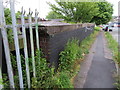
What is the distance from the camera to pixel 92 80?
256 cm

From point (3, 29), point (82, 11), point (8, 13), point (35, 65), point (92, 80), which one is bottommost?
point (92, 80)

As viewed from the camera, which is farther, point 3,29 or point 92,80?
point 92,80

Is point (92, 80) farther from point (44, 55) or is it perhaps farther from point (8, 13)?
point (8, 13)

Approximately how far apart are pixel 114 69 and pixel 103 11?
15504 mm

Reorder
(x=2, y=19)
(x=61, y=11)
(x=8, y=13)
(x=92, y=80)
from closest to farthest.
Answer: (x=2, y=19) < (x=8, y=13) < (x=92, y=80) < (x=61, y=11)

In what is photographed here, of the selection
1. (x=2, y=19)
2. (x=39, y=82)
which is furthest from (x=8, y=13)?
(x=39, y=82)

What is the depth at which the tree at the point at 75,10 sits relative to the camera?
7.49 metres

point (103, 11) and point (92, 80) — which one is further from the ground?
point (103, 11)

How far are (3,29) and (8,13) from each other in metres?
0.37

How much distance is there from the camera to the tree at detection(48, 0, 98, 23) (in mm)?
7491

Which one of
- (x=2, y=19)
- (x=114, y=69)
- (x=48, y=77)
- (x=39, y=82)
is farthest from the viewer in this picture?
(x=114, y=69)

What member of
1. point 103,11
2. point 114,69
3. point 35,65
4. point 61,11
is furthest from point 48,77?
point 103,11

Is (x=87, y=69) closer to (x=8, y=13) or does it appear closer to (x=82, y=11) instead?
(x=8, y=13)

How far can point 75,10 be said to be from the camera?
27.2 feet
